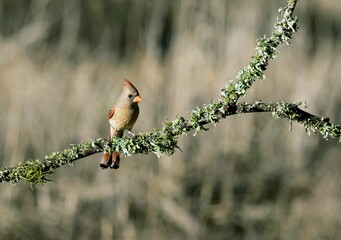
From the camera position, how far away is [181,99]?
5.21 metres

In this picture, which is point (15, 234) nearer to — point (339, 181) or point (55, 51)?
point (339, 181)

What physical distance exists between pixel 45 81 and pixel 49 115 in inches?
36.9

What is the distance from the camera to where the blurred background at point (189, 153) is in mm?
5000

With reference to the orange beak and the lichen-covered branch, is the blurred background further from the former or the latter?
the lichen-covered branch

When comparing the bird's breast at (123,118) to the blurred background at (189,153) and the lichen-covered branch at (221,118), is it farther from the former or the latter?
the blurred background at (189,153)

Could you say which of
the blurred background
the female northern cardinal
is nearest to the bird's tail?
the female northern cardinal

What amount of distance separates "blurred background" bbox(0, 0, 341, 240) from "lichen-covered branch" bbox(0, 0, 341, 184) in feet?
11.6

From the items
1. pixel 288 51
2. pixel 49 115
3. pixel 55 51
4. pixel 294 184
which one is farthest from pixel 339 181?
A: pixel 55 51

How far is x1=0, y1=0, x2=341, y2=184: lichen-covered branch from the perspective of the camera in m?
1.29

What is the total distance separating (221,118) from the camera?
1.29m

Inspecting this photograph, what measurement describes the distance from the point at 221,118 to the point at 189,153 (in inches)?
167

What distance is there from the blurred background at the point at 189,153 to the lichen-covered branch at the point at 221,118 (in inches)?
140

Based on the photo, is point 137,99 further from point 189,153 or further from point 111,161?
point 189,153

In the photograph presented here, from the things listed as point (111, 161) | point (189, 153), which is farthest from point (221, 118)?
point (189, 153)
